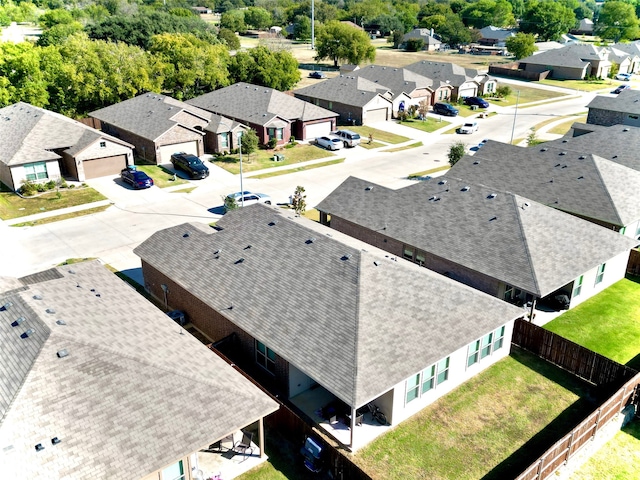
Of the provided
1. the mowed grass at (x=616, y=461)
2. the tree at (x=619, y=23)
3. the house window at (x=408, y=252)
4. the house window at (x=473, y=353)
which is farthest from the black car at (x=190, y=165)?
the tree at (x=619, y=23)

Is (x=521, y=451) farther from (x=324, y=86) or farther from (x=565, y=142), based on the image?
(x=324, y=86)

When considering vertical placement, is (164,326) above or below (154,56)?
below

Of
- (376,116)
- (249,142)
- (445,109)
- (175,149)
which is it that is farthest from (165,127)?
(445,109)

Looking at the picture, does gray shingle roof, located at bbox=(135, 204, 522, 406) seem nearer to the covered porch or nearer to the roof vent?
the covered porch

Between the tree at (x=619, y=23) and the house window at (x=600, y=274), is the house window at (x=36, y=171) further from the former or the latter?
the tree at (x=619, y=23)

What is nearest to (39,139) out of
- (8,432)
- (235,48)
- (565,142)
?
(8,432)
